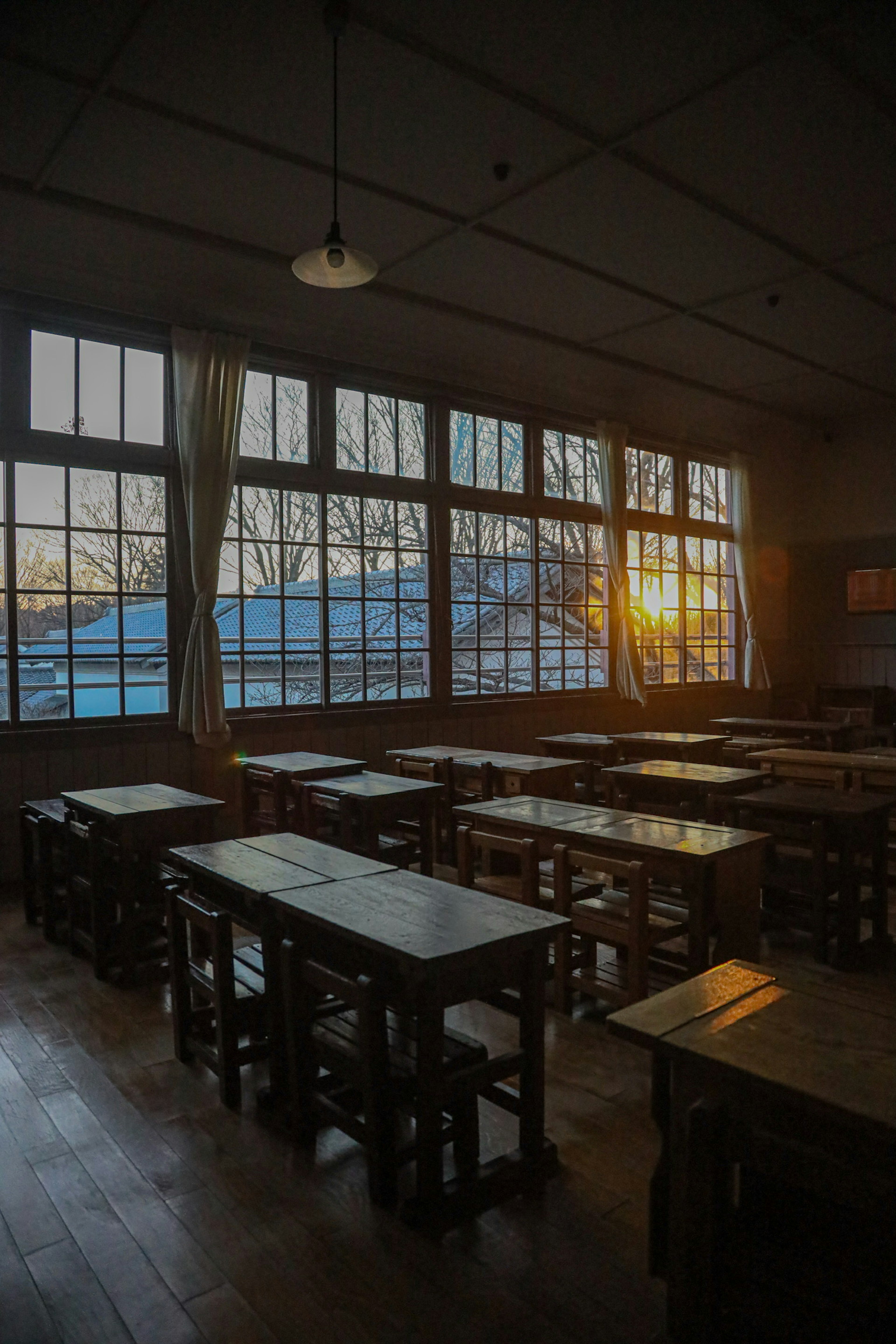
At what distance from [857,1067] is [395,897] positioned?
1.22 meters

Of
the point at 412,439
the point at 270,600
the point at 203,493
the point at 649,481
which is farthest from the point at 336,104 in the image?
the point at 649,481

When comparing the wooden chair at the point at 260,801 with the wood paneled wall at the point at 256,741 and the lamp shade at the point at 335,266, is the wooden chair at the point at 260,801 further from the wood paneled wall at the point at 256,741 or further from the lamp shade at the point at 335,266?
the lamp shade at the point at 335,266

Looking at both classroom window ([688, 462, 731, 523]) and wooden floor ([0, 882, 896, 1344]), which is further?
classroom window ([688, 462, 731, 523])

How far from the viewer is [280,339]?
570 cm

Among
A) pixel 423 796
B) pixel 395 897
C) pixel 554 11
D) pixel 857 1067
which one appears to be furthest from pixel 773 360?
pixel 857 1067

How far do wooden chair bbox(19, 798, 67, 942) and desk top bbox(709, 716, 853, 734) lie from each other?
5068mm

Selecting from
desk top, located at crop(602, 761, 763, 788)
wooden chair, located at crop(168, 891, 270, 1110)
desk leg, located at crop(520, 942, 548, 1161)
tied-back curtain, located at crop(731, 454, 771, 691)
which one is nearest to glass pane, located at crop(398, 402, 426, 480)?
desk top, located at crop(602, 761, 763, 788)

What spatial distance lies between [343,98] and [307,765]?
10.4 ft

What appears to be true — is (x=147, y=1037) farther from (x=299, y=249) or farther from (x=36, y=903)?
(x=299, y=249)

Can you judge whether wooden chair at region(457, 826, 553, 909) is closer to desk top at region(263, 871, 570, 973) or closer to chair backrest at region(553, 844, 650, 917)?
chair backrest at region(553, 844, 650, 917)

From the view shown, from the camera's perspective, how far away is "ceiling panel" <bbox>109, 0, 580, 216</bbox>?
312 centimetres

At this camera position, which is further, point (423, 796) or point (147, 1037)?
point (423, 796)

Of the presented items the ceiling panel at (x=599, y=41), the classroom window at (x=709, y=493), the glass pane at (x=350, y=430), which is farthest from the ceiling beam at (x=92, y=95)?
the classroom window at (x=709, y=493)

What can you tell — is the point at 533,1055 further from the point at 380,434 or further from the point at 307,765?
the point at 380,434
